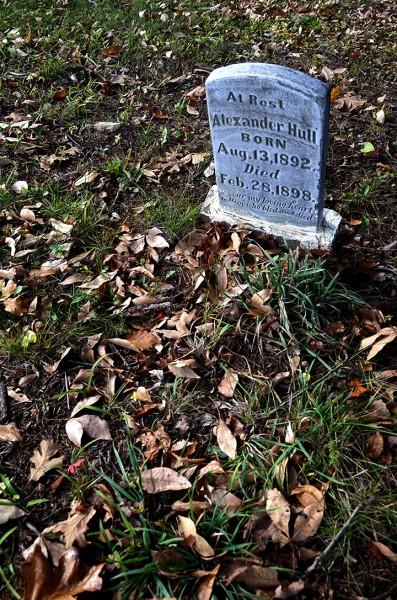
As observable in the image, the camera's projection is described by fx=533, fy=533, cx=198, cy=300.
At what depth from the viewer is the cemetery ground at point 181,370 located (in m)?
1.91

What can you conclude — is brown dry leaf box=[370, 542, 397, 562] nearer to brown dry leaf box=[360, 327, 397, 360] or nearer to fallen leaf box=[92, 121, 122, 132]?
brown dry leaf box=[360, 327, 397, 360]

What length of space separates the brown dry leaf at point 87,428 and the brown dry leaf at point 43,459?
84 millimetres

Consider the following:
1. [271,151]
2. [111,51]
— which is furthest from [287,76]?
[111,51]

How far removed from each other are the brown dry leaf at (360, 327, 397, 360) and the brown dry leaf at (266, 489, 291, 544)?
804 mm

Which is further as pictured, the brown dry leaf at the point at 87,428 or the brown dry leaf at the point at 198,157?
the brown dry leaf at the point at 198,157

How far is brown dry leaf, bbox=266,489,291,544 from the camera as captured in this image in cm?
193

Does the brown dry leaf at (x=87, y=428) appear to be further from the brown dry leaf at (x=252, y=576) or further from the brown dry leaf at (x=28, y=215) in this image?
the brown dry leaf at (x=28, y=215)

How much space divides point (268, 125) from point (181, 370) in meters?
1.26

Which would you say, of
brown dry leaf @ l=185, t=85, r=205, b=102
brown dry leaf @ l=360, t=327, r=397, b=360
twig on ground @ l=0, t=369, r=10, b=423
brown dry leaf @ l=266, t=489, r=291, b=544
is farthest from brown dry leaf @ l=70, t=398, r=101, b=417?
brown dry leaf @ l=185, t=85, r=205, b=102

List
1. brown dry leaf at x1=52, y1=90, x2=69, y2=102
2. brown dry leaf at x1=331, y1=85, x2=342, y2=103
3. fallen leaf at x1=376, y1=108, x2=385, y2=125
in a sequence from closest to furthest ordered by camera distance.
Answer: fallen leaf at x1=376, y1=108, x2=385, y2=125, brown dry leaf at x1=331, y1=85, x2=342, y2=103, brown dry leaf at x1=52, y1=90, x2=69, y2=102

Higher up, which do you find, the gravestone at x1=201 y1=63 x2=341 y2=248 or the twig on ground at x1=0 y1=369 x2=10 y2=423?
the gravestone at x1=201 y1=63 x2=341 y2=248

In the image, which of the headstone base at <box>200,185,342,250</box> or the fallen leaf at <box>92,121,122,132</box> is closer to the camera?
the headstone base at <box>200,185,342,250</box>

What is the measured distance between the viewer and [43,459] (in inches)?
87.5

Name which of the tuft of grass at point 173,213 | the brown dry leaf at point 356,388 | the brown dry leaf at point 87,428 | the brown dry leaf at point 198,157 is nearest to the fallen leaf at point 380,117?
the brown dry leaf at point 198,157
